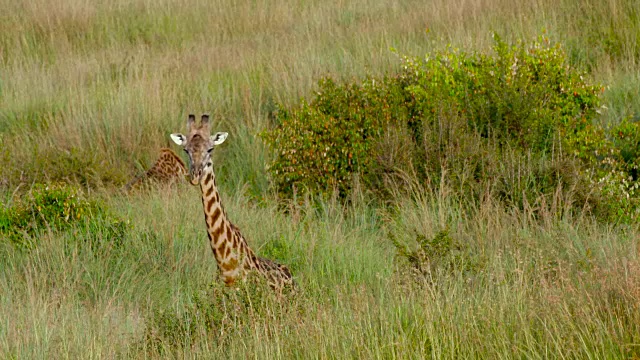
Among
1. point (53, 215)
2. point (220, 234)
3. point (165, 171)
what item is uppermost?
point (220, 234)

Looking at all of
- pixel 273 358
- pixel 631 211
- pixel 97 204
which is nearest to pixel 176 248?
pixel 97 204

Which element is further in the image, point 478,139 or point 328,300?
point 478,139

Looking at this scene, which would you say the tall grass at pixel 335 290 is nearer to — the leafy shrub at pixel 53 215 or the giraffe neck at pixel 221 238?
the leafy shrub at pixel 53 215

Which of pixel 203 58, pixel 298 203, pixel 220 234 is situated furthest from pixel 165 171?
pixel 203 58

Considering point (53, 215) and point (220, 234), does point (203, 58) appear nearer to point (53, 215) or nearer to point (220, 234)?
point (53, 215)

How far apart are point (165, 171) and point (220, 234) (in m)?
3.34

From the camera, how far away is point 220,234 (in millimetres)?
7527

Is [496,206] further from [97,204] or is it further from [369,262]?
[97,204]

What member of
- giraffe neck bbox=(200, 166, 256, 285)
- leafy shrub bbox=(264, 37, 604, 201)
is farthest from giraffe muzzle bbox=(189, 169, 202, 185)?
leafy shrub bbox=(264, 37, 604, 201)

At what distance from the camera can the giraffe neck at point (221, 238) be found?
24.4 ft

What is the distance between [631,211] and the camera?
30.7 ft

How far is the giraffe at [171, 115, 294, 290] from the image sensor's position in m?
7.31

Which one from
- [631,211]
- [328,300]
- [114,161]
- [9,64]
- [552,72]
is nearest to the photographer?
[328,300]

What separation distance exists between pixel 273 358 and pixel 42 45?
39.9ft
